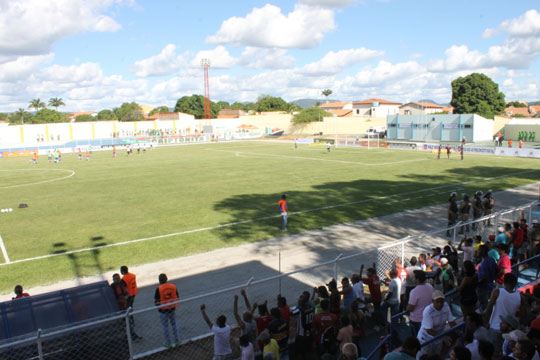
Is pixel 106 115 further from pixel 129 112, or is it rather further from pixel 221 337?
pixel 221 337

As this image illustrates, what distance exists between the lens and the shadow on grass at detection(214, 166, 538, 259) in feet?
60.6

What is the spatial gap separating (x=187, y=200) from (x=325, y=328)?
19.5m

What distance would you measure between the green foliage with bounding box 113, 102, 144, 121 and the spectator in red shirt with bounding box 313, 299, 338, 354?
137 metres

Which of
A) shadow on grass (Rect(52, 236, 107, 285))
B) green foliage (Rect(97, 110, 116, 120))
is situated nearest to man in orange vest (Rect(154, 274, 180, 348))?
shadow on grass (Rect(52, 236, 107, 285))

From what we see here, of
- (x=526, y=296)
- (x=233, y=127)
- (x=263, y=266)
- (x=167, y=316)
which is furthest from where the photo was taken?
(x=233, y=127)

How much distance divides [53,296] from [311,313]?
5.02m

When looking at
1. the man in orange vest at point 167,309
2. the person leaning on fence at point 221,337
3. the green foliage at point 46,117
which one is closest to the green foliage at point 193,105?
the green foliage at point 46,117

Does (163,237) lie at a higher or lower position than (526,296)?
lower

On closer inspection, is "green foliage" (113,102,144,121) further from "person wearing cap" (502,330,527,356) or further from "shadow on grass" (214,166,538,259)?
"person wearing cap" (502,330,527,356)

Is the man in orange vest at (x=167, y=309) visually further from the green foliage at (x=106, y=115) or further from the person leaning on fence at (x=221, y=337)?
the green foliage at (x=106, y=115)

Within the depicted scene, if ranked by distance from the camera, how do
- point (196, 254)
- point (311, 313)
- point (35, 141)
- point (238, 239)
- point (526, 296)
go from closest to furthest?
1. point (526, 296)
2. point (311, 313)
3. point (196, 254)
4. point (238, 239)
5. point (35, 141)

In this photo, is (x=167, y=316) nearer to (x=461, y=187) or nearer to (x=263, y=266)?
(x=263, y=266)

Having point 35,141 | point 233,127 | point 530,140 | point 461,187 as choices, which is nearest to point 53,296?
point 461,187

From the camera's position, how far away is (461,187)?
27.4 metres
